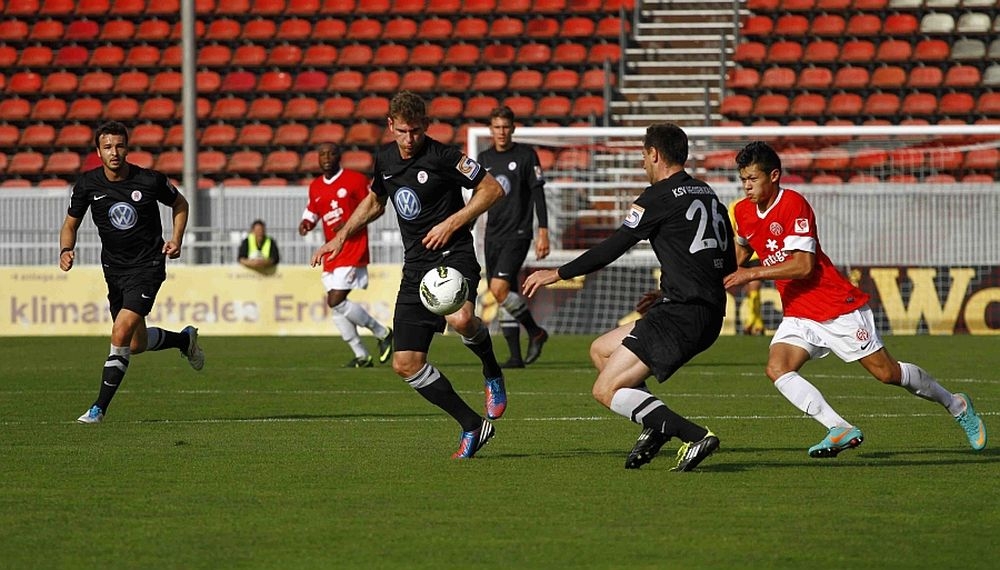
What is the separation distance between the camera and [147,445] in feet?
28.9

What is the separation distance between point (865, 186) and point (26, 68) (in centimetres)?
1658

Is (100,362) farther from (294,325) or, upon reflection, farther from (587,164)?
(587,164)

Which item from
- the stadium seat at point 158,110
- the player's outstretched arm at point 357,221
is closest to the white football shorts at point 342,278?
the player's outstretched arm at point 357,221

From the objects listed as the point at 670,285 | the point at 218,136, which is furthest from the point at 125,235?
the point at 218,136

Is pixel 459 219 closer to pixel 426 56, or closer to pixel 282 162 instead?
pixel 282 162

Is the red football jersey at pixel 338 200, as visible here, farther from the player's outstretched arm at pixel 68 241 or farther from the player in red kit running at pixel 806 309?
the player in red kit running at pixel 806 309

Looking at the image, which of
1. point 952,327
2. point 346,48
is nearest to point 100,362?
point 952,327

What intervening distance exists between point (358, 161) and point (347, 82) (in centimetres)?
252

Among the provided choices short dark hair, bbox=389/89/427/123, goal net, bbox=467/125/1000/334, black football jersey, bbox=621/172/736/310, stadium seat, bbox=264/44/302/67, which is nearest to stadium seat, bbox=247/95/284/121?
stadium seat, bbox=264/44/302/67

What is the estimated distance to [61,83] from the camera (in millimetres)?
29391

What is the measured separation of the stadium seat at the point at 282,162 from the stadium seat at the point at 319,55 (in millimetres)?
2356

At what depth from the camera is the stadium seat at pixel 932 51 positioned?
26078 millimetres

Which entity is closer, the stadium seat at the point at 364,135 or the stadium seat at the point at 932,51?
the stadium seat at the point at 932,51

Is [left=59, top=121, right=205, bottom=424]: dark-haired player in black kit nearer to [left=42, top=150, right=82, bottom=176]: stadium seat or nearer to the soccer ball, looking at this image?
the soccer ball
